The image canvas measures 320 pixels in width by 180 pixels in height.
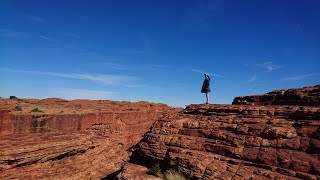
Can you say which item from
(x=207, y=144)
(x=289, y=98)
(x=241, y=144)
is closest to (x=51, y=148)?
(x=207, y=144)

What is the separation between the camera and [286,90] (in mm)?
18469

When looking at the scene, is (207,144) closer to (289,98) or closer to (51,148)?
(289,98)

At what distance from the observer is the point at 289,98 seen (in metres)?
17.2

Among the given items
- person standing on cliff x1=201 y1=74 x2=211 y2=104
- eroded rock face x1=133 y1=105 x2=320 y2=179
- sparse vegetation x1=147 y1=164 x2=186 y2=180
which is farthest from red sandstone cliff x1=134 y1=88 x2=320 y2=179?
person standing on cliff x1=201 y1=74 x2=211 y2=104

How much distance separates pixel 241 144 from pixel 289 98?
4753 millimetres

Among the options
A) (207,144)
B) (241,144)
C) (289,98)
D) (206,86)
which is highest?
(206,86)

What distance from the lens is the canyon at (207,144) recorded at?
13151 mm

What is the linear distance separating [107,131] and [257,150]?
31854 mm

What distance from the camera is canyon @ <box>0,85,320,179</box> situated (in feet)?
43.1

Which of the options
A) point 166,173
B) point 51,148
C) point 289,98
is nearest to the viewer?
point 166,173

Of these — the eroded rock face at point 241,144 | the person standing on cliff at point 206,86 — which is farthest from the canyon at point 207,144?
the person standing on cliff at point 206,86

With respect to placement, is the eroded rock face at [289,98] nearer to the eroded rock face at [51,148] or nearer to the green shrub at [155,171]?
the green shrub at [155,171]

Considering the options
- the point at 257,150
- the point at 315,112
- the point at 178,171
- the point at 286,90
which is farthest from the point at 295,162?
the point at 286,90

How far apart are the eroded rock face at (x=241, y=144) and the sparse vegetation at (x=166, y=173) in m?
0.37
